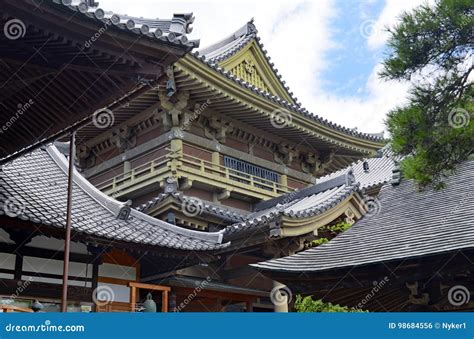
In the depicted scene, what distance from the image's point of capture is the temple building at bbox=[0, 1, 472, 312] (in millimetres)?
8430

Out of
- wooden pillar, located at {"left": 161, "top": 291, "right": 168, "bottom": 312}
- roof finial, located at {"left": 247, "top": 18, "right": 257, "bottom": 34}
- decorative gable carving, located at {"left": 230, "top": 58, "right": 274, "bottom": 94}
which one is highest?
roof finial, located at {"left": 247, "top": 18, "right": 257, "bottom": 34}

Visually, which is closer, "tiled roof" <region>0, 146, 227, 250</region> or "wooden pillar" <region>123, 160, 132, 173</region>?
"tiled roof" <region>0, 146, 227, 250</region>

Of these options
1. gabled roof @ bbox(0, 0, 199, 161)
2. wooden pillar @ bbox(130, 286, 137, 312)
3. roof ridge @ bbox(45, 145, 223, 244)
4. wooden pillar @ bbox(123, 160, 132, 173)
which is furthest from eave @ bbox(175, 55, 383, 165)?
gabled roof @ bbox(0, 0, 199, 161)

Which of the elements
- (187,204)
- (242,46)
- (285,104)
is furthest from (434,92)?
(242,46)

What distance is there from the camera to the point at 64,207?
9.48m

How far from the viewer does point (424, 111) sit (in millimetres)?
6129

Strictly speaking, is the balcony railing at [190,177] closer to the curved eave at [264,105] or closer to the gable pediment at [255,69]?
the curved eave at [264,105]

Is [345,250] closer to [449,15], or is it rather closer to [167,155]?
[449,15]

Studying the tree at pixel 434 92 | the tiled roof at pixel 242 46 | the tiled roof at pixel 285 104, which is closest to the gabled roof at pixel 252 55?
the tiled roof at pixel 242 46

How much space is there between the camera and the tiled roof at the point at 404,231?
7.89 m

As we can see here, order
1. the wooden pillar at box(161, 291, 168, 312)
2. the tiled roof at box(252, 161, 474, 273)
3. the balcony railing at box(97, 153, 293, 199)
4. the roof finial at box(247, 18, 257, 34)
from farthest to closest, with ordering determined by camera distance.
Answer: the roof finial at box(247, 18, 257, 34) → the balcony railing at box(97, 153, 293, 199) → the wooden pillar at box(161, 291, 168, 312) → the tiled roof at box(252, 161, 474, 273)

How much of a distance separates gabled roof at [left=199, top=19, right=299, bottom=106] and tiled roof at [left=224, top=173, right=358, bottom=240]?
491 cm

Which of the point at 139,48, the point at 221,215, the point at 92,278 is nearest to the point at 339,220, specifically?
the point at 221,215

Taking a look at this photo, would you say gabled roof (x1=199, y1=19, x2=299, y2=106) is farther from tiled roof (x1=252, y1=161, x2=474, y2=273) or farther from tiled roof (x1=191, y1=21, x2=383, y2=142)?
tiled roof (x1=252, y1=161, x2=474, y2=273)
